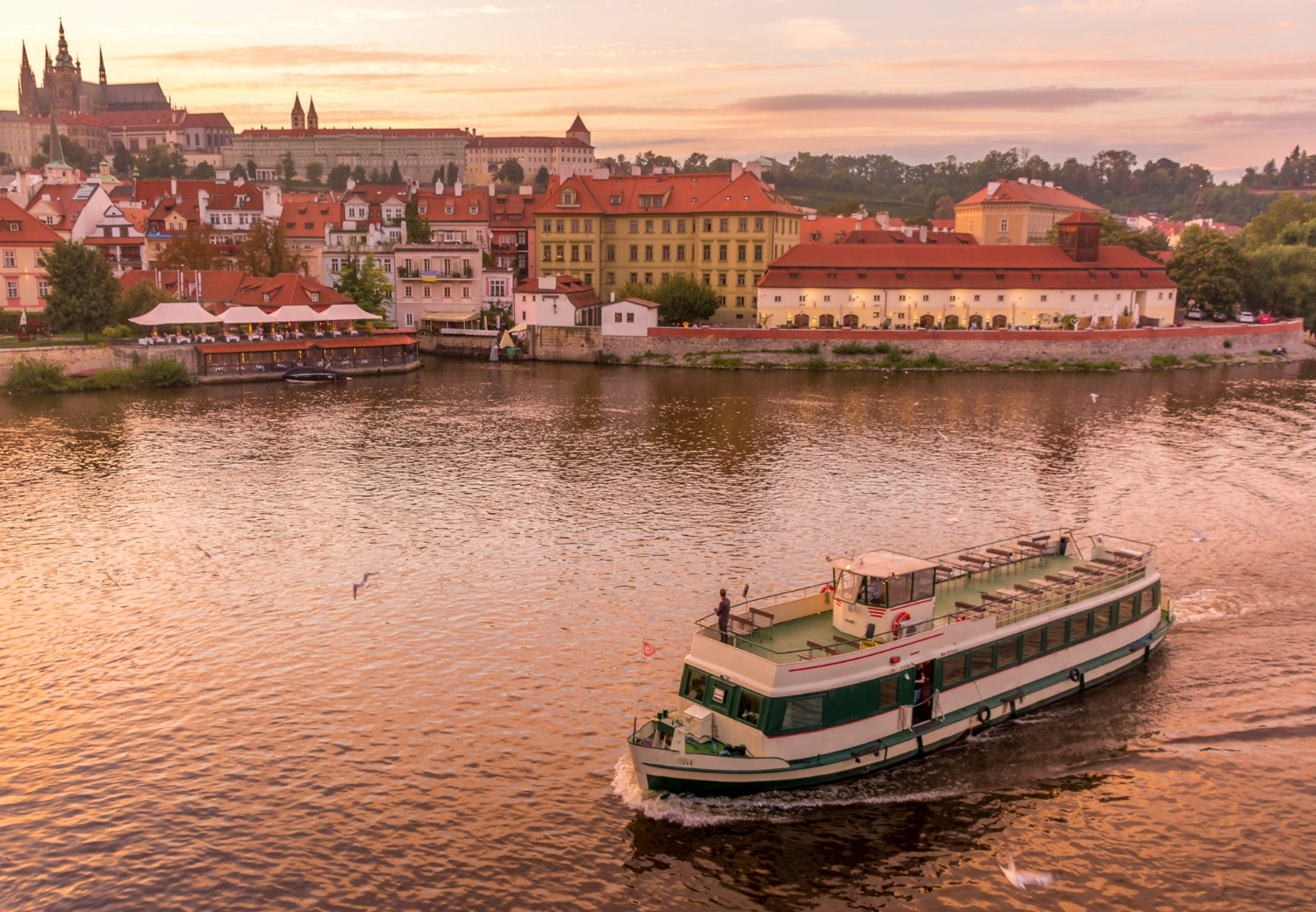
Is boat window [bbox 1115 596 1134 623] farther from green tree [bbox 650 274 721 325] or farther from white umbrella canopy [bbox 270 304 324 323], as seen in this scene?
green tree [bbox 650 274 721 325]

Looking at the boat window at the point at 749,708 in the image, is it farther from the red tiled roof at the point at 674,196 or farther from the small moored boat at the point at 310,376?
the red tiled roof at the point at 674,196

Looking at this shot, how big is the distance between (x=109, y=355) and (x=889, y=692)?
6966cm

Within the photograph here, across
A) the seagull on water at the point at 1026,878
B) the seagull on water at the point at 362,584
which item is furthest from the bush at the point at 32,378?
the seagull on water at the point at 1026,878

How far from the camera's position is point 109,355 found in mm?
72500

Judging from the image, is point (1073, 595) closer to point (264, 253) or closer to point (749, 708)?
point (749, 708)

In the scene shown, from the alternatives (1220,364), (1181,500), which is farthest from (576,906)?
(1220,364)

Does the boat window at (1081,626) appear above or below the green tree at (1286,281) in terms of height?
below

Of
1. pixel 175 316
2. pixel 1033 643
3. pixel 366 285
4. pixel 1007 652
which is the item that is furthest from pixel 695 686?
pixel 366 285

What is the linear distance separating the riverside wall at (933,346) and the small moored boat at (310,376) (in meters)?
23.7

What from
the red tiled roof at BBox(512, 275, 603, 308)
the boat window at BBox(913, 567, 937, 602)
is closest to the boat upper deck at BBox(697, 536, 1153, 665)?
the boat window at BBox(913, 567, 937, 602)

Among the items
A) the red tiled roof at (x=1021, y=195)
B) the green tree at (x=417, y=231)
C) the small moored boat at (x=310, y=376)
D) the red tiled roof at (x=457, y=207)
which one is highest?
the red tiled roof at (x=1021, y=195)

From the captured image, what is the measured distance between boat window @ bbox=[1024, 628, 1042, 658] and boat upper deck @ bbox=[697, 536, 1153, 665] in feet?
1.32

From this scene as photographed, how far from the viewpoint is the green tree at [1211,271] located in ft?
331

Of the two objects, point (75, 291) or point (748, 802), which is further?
point (75, 291)
